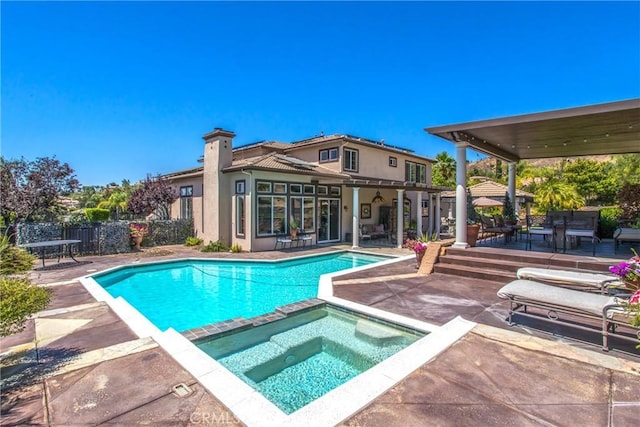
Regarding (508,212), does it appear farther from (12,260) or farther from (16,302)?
(12,260)

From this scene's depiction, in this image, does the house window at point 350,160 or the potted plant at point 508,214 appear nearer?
the potted plant at point 508,214

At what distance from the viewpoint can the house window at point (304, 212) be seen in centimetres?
1567

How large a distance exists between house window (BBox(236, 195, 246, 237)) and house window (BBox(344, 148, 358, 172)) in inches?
248

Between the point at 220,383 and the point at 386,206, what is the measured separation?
18.4 metres

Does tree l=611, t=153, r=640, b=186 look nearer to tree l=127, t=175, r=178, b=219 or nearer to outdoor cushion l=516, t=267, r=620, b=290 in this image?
outdoor cushion l=516, t=267, r=620, b=290

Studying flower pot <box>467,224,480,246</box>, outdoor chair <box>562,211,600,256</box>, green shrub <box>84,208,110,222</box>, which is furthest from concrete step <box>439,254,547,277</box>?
green shrub <box>84,208,110,222</box>

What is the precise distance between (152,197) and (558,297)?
2004 centimetres

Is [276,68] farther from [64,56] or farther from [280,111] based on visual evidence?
[64,56]

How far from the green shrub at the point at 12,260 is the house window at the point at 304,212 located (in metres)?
11.2

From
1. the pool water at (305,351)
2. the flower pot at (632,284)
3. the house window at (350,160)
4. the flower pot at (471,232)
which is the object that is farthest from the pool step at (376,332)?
the house window at (350,160)

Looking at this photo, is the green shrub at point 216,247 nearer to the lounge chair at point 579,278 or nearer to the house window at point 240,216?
the house window at point 240,216

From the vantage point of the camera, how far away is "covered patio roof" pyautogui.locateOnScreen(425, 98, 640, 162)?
7.05 m

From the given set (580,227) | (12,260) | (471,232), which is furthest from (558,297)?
(12,260)

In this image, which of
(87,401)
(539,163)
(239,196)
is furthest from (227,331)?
(539,163)
